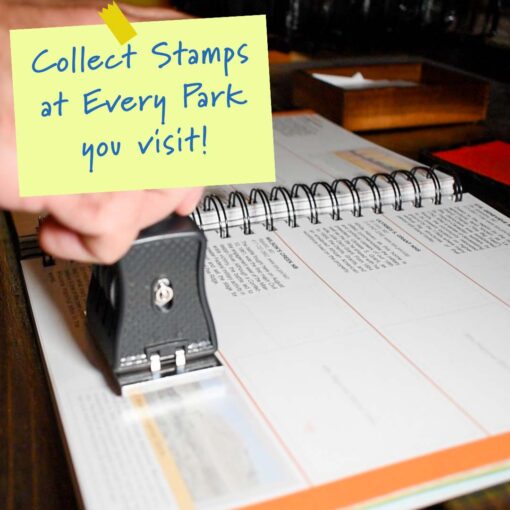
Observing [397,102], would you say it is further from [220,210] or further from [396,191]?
[220,210]

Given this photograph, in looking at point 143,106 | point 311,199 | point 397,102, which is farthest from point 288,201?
point 397,102

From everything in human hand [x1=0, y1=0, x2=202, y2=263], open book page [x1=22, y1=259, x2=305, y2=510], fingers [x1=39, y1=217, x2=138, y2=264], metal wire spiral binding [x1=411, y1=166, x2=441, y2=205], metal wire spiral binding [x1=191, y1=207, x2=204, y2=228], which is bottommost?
open book page [x1=22, y1=259, x2=305, y2=510]

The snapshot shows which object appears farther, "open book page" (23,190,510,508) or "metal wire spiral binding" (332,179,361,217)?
"metal wire spiral binding" (332,179,361,217)

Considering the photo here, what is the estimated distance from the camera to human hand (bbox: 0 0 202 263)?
38 cm

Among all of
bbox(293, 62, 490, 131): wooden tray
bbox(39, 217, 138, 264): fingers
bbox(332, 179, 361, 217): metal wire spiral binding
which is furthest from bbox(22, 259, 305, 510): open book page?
bbox(293, 62, 490, 131): wooden tray

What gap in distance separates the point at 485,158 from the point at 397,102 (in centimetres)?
22

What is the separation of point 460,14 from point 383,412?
1.90m

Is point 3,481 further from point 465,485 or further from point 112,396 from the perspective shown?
point 465,485

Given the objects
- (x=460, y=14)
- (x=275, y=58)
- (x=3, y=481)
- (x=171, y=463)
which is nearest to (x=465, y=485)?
(x=171, y=463)

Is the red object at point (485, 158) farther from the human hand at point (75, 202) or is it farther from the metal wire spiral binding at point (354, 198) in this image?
the human hand at point (75, 202)

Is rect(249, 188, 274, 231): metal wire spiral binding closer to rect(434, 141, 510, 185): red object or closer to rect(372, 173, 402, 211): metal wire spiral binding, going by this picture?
rect(372, 173, 402, 211): metal wire spiral binding

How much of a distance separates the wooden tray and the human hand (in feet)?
2.50

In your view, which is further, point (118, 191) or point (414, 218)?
point (414, 218)

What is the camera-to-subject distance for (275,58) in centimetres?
192
